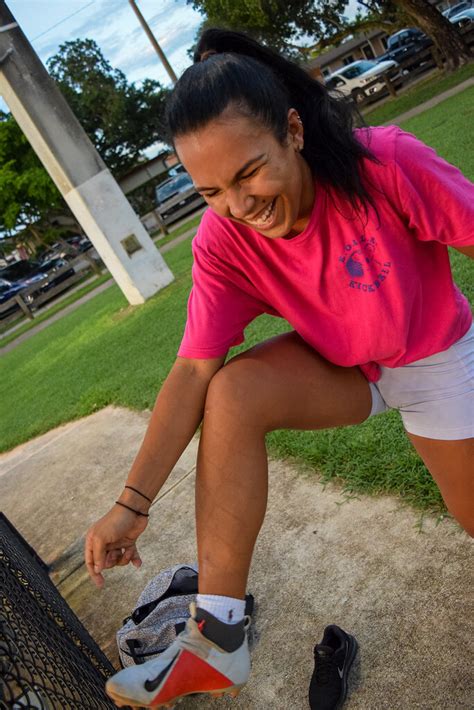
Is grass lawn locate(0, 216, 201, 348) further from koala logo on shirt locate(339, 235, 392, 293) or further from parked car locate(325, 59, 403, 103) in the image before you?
koala logo on shirt locate(339, 235, 392, 293)

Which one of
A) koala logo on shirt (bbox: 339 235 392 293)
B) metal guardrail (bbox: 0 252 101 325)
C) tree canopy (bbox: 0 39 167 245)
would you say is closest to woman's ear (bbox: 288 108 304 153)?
koala logo on shirt (bbox: 339 235 392 293)

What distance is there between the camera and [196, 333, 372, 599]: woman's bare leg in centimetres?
164

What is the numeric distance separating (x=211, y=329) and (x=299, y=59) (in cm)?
81

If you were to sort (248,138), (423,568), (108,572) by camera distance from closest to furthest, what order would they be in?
(248,138) < (423,568) < (108,572)

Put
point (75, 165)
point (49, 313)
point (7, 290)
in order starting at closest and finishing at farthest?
1. point (75, 165)
2. point (49, 313)
3. point (7, 290)

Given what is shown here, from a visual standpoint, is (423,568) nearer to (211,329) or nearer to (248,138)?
(211,329)

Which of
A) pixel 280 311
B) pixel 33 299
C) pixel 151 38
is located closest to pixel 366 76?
pixel 151 38

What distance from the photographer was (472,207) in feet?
5.36

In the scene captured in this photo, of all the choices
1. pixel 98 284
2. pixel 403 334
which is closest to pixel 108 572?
pixel 403 334

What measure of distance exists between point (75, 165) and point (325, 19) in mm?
19320

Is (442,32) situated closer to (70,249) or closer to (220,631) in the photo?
(70,249)

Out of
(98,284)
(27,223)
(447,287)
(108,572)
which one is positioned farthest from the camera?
(27,223)

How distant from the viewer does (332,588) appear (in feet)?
7.49

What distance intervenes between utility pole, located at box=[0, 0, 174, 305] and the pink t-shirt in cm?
741
